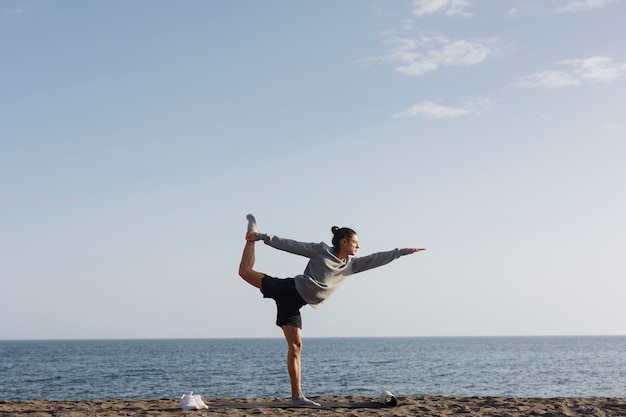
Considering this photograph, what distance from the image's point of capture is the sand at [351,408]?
8750mm

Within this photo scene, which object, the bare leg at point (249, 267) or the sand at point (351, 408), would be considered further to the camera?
the bare leg at point (249, 267)

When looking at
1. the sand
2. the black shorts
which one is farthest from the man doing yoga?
the sand

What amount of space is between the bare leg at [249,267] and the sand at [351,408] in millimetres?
1715

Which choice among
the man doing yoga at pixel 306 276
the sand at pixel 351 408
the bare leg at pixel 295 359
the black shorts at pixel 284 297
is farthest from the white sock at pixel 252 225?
the sand at pixel 351 408

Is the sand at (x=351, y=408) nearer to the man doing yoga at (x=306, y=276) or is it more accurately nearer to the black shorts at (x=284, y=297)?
the man doing yoga at (x=306, y=276)

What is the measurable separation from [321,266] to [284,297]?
655 mm

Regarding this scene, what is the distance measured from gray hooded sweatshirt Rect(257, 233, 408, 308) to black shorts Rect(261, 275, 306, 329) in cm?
10

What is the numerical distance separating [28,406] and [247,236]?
395cm

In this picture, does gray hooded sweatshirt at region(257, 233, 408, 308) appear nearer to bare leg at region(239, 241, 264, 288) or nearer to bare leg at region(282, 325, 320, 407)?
bare leg at region(239, 241, 264, 288)

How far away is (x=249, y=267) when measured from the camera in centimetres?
931

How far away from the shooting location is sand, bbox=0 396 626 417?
875cm

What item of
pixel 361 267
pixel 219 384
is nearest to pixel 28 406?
pixel 361 267

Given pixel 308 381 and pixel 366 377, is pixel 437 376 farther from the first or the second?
pixel 308 381

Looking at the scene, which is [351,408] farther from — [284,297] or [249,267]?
[249,267]
